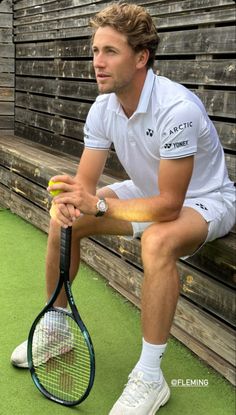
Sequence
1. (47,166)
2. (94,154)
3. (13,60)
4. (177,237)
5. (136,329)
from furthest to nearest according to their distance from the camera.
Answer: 1. (13,60)
2. (47,166)
3. (136,329)
4. (94,154)
5. (177,237)

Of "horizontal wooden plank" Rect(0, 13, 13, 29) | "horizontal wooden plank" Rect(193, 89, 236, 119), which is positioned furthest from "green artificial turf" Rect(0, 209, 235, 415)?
"horizontal wooden plank" Rect(0, 13, 13, 29)

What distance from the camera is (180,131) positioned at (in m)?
1.89

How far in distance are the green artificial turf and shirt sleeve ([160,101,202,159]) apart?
3.26 feet

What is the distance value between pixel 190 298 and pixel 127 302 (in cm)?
59

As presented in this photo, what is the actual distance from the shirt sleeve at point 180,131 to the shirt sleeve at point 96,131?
0.42 m

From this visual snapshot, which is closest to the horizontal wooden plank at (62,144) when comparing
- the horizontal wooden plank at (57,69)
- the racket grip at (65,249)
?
the horizontal wooden plank at (57,69)

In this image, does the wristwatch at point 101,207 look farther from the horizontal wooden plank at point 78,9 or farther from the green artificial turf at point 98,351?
the horizontal wooden plank at point 78,9

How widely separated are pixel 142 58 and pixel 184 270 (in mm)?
1012

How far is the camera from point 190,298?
2.45 meters

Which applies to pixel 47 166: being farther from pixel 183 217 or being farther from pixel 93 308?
pixel 183 217

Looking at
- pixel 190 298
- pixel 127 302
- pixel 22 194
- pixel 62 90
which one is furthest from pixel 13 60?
pixel 190 298

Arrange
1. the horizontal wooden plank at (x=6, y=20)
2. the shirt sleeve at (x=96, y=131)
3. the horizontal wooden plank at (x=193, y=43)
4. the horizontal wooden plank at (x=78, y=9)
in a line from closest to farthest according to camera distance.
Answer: the shirt sleeve at (x=96, y=131) < the horizontal wooden plank at (x=193, y=43) < the horizontal wooden plank at (x=78, y=9) < the horizontal wooden plank at (x=6, y=20)

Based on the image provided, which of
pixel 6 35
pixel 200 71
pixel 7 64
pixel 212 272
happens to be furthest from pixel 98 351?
pixel 6 35

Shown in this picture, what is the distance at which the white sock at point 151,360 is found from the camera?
73.8 inches
